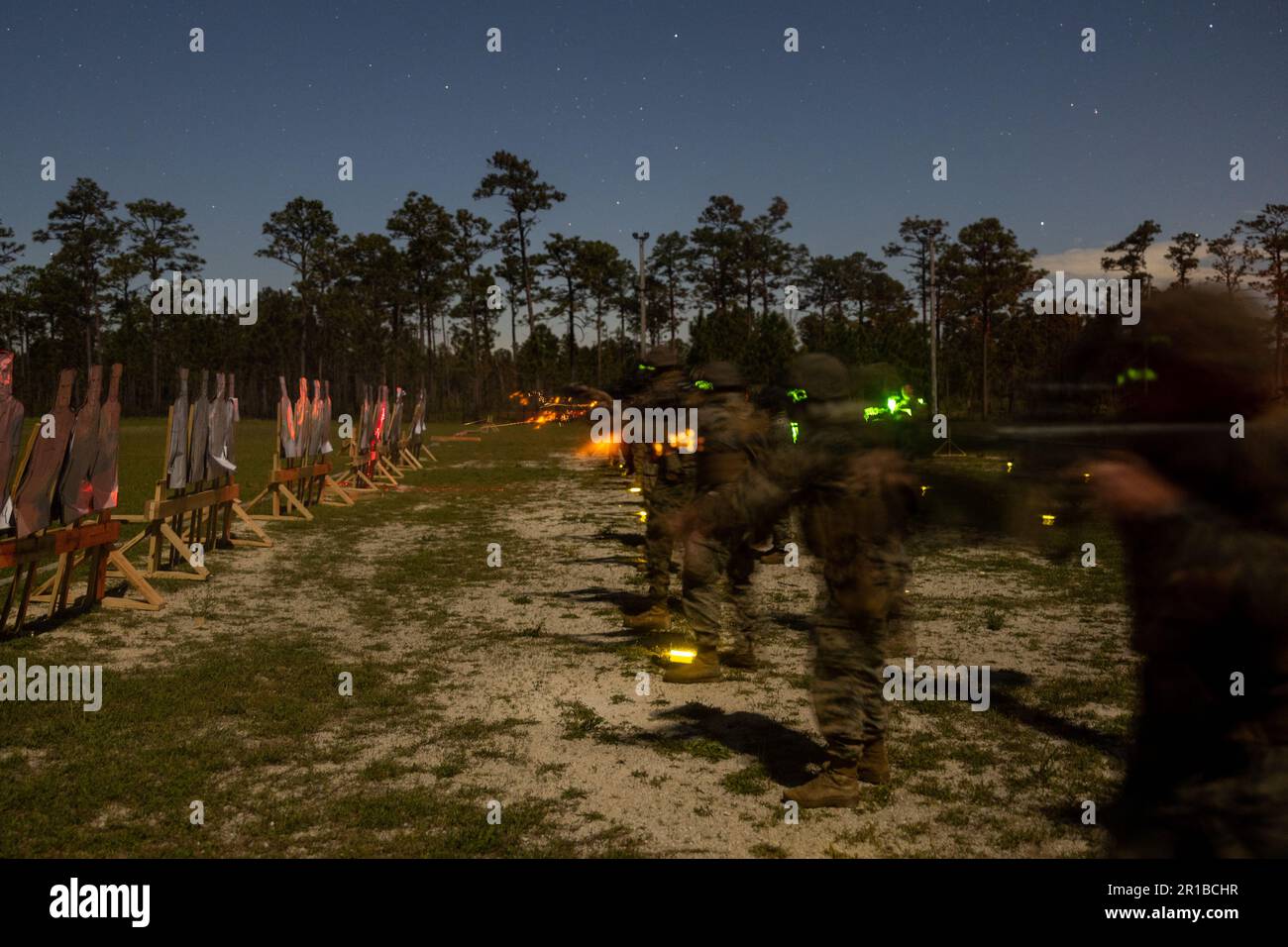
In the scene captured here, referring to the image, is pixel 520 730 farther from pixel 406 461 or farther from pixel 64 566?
pixel 406 461

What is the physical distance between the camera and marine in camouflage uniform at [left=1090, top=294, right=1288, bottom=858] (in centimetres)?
244

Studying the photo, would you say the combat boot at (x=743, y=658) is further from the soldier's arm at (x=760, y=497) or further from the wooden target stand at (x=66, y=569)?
the wooden target stand at (x=66, y=569)

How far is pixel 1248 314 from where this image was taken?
2.59 meters

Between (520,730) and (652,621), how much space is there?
325 centimetres

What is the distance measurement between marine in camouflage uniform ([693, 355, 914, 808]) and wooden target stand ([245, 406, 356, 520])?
13253mm

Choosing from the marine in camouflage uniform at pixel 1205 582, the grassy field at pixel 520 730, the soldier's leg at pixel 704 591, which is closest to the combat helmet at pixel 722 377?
the soldier's leg at pixel 704 591

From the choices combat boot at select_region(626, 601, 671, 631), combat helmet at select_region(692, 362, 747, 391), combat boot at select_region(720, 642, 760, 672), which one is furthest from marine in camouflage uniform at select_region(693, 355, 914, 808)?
combat boot at select_region(626, 601, 671, 631)

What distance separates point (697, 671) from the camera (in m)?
7.69

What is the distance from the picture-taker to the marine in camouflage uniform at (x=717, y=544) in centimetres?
745

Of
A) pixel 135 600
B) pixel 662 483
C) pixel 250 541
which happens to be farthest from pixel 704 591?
pixel 250 541

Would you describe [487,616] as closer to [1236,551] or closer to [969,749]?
[969,749]

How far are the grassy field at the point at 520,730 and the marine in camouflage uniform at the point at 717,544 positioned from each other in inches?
14.3
